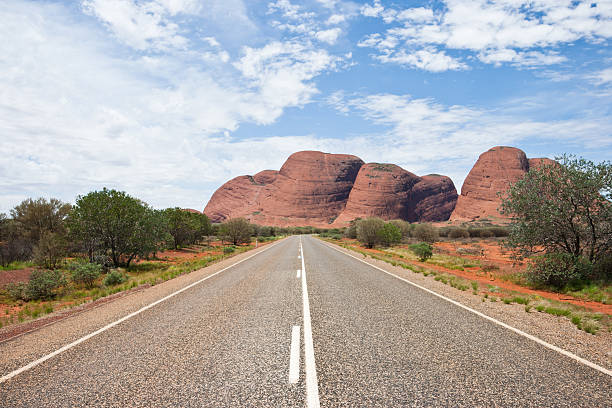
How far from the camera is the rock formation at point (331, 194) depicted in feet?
457

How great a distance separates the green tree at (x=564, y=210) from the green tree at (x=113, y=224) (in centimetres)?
2106

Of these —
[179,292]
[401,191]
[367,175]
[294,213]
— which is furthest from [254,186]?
[179,292]

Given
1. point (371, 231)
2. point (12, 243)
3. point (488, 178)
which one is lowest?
point (371, 231)

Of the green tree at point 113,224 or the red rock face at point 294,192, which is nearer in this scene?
the green tree at point 113,224

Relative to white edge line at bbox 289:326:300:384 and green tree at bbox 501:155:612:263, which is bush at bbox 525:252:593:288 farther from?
white edge line at bbox 289:326:300:384

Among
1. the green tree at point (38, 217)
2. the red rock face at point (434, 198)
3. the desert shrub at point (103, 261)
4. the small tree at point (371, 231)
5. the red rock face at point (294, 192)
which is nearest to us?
the desert shrub at point (103, 261)

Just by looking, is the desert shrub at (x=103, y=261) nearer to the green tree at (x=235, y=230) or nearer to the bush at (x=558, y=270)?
the bush at (x=558, y=270)

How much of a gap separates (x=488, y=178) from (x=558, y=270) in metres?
129

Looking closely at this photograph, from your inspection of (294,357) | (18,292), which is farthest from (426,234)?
(294,357)

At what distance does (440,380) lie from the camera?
3604mm

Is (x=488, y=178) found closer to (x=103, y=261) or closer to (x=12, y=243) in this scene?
(x=103, y=261)

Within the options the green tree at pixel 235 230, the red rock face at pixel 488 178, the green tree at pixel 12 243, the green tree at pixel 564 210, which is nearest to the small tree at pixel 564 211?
the green tree at pixel 564 210

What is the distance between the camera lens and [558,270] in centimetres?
1198

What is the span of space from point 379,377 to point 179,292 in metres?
7.97
